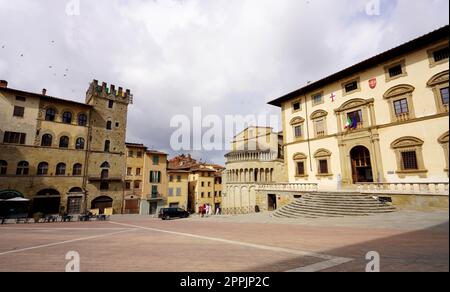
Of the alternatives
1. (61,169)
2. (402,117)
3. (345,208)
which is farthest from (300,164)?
(61,169)

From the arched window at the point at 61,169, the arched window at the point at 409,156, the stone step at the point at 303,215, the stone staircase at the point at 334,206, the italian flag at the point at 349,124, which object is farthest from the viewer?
the arched window at the point at 61,169

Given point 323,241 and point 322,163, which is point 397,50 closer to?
point 322,163

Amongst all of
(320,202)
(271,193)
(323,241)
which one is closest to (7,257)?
(323,241)

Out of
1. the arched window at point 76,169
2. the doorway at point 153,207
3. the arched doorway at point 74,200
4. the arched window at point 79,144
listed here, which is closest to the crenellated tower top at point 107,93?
the arched window at point 79,144

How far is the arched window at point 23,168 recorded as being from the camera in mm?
27458

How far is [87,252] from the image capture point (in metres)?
8.23

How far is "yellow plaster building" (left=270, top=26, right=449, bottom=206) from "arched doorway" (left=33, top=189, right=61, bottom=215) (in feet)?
103

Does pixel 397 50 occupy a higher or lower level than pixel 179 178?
higher

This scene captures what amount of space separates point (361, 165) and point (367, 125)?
3.93 meters

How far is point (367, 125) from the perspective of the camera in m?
19.6

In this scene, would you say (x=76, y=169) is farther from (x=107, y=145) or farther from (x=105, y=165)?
(x=107, y=145)

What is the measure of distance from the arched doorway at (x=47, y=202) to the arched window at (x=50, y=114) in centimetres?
1002

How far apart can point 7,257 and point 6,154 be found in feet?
88.2

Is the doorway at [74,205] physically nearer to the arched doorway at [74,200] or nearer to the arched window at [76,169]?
the arched doorway at [74,200]
